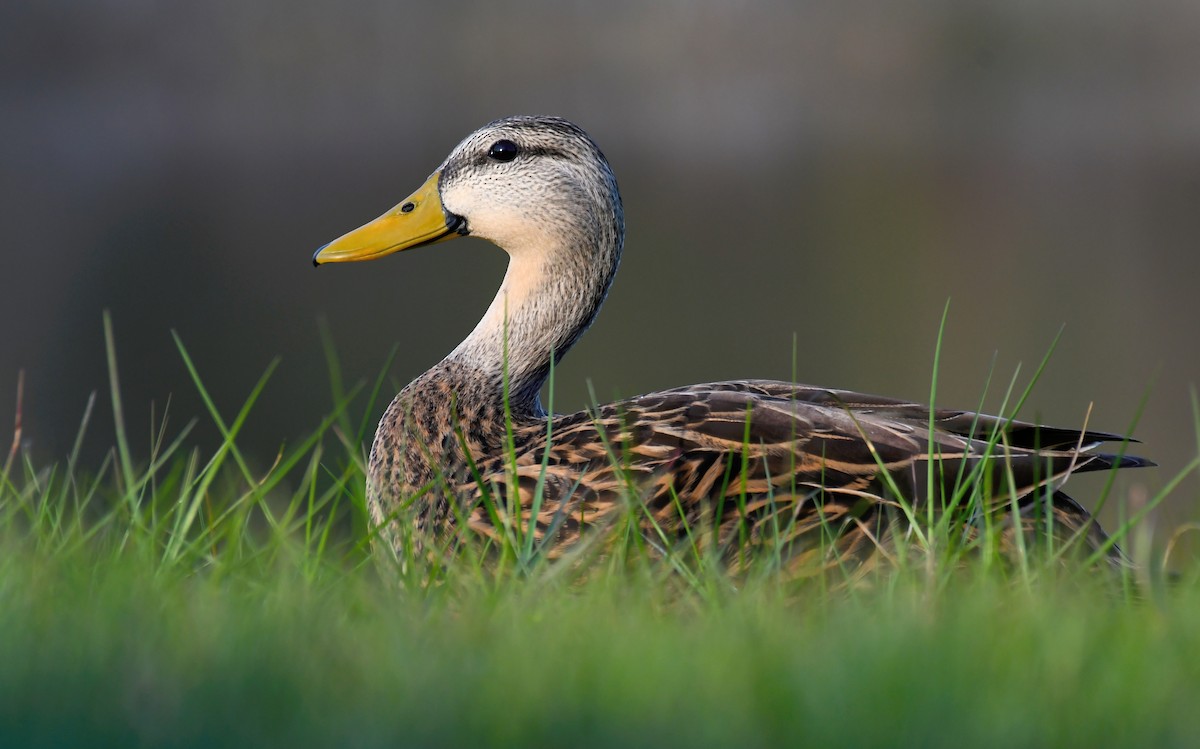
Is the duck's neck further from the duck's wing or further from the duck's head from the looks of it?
the duck's wing

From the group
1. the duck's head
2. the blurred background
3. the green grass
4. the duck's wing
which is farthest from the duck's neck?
the green grass

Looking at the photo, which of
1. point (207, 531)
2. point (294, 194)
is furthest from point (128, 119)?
point (207, 531)

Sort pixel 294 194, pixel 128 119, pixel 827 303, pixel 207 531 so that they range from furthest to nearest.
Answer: pixel 128 119
pixel 294 194
pixel 827 303
pixel 207 531

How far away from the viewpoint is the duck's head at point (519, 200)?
189 inches

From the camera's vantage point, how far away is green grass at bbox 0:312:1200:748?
6.23ft

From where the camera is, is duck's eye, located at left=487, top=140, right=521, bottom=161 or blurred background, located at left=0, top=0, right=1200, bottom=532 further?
blurred background, located at left=0, top=0, right=1200, bottom=532

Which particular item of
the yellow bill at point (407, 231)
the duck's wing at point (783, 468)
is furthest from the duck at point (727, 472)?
the yellow bill at point (407, 231)

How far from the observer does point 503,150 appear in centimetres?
487

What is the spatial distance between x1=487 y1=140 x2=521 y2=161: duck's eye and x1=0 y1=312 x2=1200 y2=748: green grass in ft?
7.12

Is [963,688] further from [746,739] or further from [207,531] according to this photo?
[207,531]

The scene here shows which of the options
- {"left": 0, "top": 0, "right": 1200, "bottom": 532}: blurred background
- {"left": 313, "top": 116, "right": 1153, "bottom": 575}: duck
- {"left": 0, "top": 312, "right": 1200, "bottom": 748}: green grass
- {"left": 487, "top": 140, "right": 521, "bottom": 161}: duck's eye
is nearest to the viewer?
{"left": 0, "top": 312, "right": 1200, "bottom": 748}: green grass

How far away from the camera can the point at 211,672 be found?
2.10m

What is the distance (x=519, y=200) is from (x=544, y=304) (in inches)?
13.3

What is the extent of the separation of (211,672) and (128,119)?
82.1 meters
